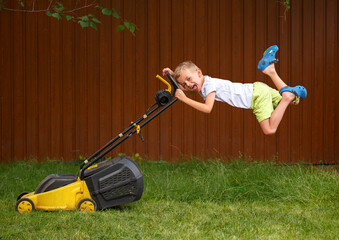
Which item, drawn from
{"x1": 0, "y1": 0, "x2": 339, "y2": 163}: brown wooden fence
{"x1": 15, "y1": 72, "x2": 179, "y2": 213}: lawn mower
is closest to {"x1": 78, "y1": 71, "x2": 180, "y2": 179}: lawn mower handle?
{"x1": 15, "y1": 72, "x2": 179, "y2": 213}: lawn mower

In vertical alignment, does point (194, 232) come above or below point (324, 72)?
below

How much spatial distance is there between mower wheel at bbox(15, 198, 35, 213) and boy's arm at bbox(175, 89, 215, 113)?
1.70m

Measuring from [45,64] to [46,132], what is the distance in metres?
1.08

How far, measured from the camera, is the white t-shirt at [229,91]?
3.98 metres

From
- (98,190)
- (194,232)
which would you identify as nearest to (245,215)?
(194,232)

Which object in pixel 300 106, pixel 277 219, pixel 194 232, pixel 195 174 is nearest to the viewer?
pixel 194 232

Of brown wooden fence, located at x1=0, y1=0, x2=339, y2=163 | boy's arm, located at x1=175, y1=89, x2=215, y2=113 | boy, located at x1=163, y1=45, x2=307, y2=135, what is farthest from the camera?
brown wooden fence, located at x1=0, y1=0, x2=339, y2=163

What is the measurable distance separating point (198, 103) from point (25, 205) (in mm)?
1881

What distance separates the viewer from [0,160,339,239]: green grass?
11.3 feet

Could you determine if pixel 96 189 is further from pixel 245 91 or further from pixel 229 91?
pixel 245 91

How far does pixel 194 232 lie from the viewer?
135 inches

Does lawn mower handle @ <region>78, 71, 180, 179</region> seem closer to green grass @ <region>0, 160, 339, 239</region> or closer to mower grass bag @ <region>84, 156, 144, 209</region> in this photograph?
mower grass bag @ <region>84, 156, 144, 209</region>

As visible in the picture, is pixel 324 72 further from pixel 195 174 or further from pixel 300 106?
pixel 195 174

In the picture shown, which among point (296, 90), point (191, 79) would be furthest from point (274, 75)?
point (191, 79)
